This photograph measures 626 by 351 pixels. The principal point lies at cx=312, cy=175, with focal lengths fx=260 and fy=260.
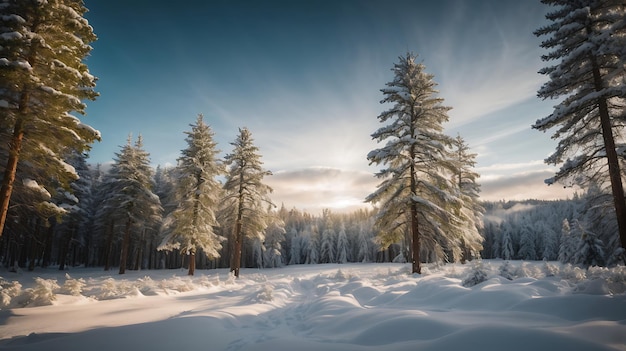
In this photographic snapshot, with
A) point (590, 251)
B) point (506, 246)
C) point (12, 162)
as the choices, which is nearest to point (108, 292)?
point (12, 162)

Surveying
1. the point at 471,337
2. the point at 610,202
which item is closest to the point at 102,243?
the point at 471,337

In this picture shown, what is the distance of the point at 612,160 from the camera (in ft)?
30.7

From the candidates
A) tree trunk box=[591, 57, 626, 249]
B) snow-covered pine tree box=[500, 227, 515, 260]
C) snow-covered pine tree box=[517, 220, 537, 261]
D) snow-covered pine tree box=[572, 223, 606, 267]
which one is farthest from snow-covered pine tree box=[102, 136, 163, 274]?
snow-covered pine tree box=[517, 220, 537, 261]

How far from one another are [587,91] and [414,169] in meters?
7.29

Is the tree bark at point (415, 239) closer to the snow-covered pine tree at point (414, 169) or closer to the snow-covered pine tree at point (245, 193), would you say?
the snow-covered pine tree at point (414, 169)

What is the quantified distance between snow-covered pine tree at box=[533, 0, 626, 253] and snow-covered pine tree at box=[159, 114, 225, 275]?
20834 mm

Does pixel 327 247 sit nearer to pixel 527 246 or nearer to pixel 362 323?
pixel 527 246

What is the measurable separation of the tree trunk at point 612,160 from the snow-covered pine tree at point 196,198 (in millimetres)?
21878

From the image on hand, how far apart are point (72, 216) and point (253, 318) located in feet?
110

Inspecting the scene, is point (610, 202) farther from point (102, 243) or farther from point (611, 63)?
point (102, 243)

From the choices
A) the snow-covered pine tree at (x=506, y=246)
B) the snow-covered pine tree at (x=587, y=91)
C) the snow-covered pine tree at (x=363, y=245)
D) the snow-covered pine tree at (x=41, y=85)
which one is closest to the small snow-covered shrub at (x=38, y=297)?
the snow-covered pine tree at (x=41, y=85)

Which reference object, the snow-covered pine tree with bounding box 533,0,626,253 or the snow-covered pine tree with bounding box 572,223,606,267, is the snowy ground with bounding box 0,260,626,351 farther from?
the snow-covered pine tree with bounding box 572,223,606,267

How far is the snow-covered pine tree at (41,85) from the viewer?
859cm

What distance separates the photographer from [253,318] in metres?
6.77
